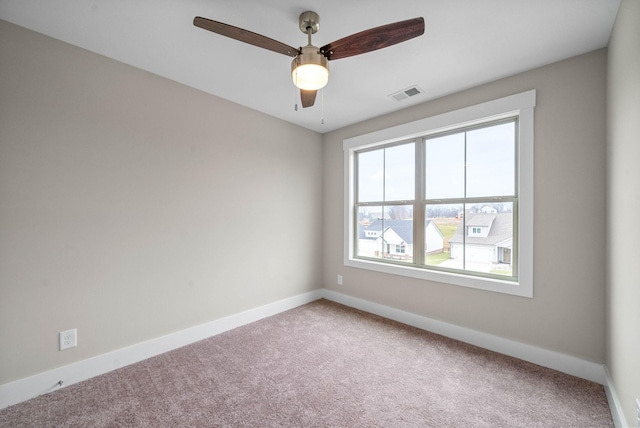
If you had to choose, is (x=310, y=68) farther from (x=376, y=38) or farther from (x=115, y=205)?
(x=115, y=205)

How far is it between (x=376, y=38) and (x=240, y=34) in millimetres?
783

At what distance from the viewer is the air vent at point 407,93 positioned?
275cm

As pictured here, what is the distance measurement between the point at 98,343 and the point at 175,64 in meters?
2.46

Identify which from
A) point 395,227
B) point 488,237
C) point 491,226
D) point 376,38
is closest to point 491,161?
point 491,226

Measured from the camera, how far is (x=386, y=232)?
12.0ft

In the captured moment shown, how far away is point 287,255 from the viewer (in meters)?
3.73

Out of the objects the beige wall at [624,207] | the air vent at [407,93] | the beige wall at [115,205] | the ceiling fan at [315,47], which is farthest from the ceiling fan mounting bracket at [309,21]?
the beige wall at [624,207]

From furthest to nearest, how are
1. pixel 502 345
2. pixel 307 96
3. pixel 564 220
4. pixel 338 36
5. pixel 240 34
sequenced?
1. pixel 502 345
2. pixel 564 220
3. pixel 307 96
4. pixel 338 36
5. pixel 240 34

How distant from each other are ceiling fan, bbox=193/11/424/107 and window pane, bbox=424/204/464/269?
206cm

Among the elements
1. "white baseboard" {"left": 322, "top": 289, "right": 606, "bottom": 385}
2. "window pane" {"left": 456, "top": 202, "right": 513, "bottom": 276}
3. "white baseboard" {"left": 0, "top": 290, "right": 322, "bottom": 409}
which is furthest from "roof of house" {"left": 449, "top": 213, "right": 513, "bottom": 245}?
"white baseboard" {"left": 0, "top": 290, "right": 322, "bottom": 409}

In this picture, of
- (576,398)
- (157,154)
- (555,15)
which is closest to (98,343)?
(157,154)

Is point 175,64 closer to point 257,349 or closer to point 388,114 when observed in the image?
point 388,114

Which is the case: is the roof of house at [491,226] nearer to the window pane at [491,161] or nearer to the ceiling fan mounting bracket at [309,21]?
the window pane at [491,161]

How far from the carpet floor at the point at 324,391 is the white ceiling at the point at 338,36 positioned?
104 inches
